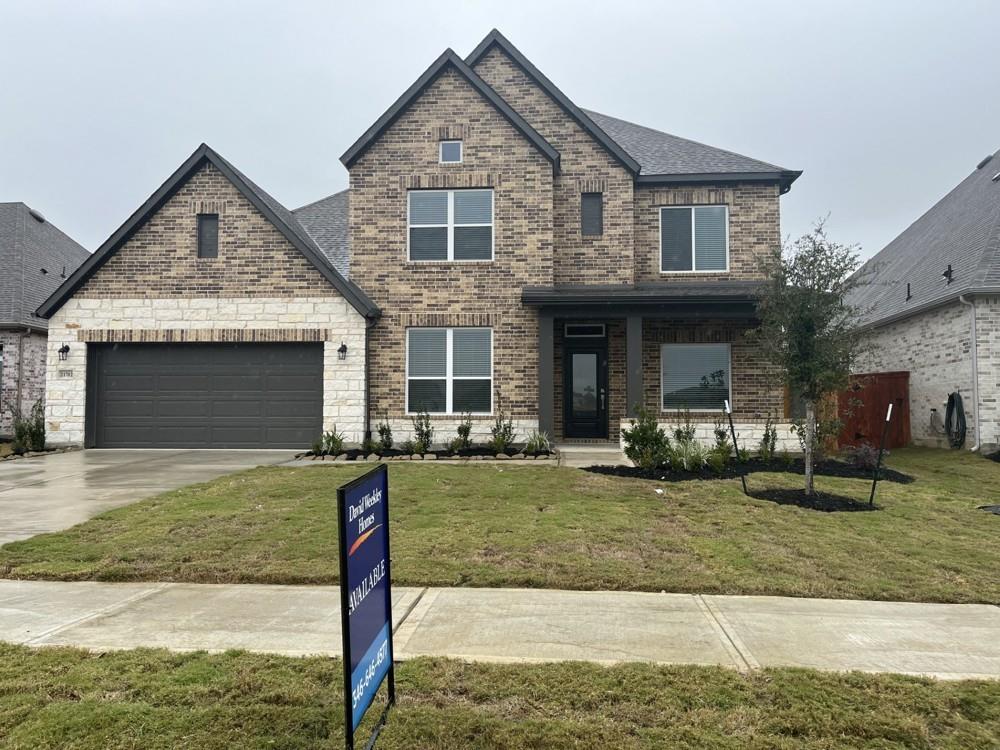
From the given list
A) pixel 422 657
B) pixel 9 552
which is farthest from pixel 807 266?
pixel 9 552

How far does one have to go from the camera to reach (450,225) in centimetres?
1521

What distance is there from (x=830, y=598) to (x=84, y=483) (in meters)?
10.4

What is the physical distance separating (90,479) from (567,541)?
8393 millimetres

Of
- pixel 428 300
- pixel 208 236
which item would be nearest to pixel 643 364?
pixel 428 300

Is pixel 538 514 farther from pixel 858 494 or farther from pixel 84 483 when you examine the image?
pixel 84 483

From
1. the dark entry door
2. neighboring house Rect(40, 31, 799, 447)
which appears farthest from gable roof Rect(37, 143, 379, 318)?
the dark entry door

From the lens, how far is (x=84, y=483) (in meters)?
10.0

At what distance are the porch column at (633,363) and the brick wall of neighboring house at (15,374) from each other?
16467 mm

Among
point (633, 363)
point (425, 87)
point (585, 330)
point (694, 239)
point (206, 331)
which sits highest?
point (425, 87)

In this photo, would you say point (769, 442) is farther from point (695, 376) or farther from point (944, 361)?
point (944, 361)

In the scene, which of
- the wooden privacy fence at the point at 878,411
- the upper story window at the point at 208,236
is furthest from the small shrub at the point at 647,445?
the upper story window at the point at 208,236

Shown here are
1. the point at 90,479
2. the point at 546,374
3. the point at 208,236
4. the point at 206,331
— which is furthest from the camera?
the point at 208,236

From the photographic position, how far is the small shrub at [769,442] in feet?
39.7

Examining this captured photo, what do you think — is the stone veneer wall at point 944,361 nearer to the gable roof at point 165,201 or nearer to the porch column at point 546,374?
the porch column at point 546,374
